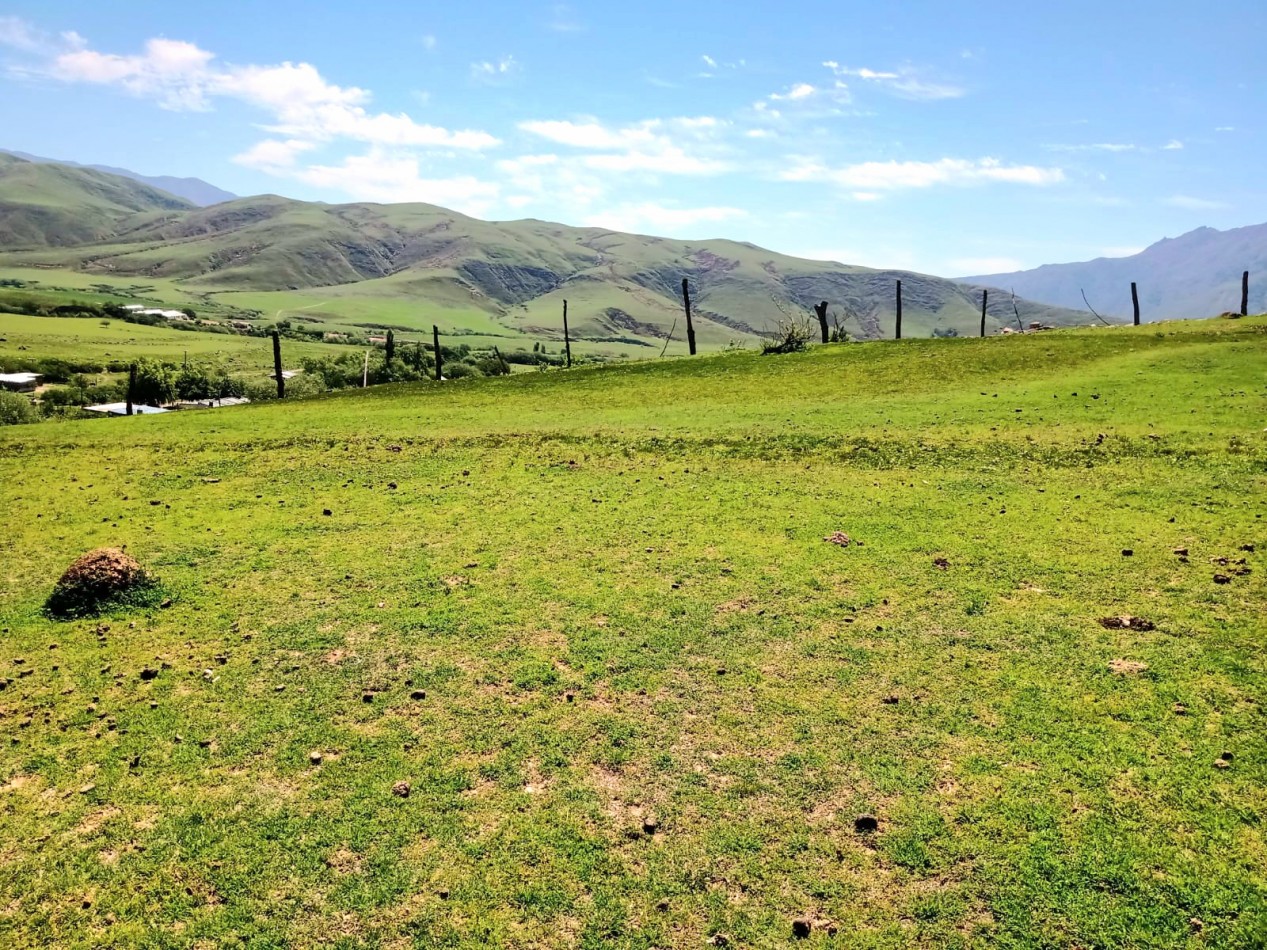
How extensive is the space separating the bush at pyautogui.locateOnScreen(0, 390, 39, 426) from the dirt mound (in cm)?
3792

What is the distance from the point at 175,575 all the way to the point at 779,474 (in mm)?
14463

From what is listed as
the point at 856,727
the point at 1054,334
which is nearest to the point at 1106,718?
the point at 856,727

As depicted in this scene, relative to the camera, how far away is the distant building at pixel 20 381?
64.0 m

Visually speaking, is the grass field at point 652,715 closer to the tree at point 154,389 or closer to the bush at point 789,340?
the bush at point 789,340

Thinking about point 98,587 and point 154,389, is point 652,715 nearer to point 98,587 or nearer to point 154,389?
point 98,587

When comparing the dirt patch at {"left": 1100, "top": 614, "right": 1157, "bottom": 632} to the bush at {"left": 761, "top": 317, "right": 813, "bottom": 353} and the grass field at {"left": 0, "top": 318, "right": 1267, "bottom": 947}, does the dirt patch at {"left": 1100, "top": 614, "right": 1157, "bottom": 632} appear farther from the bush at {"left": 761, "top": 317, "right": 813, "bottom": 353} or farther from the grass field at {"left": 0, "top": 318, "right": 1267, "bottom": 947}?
the bush at {"left": 761, "top": 317, "right": 813, "bottom": 353}

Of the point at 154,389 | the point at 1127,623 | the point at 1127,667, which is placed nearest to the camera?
the point at 1127,667

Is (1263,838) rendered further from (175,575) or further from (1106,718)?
(175,575)

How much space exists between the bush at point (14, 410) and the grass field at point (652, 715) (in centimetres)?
2976

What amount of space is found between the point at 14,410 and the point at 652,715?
160 ft

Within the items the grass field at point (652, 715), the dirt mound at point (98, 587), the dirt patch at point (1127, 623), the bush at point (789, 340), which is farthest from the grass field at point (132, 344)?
the dirt patch at point (1127, 623)

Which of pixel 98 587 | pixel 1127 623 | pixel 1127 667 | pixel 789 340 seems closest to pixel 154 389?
pixel 789 340

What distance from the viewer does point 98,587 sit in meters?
11.8

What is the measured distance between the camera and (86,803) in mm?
7246
